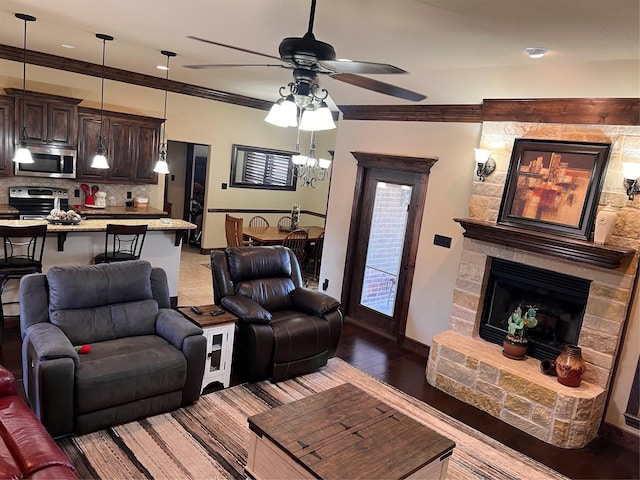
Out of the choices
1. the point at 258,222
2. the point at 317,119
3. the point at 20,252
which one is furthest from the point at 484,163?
the point at 258,222

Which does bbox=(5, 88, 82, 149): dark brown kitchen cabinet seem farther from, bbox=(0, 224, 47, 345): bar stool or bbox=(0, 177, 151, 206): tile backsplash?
bbox=(0, 224, 47, 345): bar stool

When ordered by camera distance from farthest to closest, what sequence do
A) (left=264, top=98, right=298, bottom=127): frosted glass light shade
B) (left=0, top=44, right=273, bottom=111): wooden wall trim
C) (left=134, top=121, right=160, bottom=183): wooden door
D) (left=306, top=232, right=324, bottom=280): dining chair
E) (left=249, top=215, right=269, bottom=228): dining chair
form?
1. (left=249, top=215, right=269, bottom=228): dining chair
2. (left=306, top=232, right=324, bottom=280): dining chair
3. (left=134, top=121, right=160, bottom=183): wooden door
4. (left=0, top=44, right=273, bottom=111): wooden wall trim
5. (left=264, top=98, right=298, bottom=127): frosted glass light shade

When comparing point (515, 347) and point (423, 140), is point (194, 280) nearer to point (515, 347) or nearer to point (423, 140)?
point (423, 140)

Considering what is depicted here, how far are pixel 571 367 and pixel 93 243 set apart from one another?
15.1 ft

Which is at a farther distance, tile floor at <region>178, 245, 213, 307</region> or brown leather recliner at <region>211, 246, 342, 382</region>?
tile floor at <region>178, 245, 213, 307</region>

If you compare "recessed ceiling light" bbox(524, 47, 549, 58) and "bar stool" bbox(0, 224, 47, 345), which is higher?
"recessed ceiling light" bbox(524, 47, 549, 58)

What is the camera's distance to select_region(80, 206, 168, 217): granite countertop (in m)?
6.10

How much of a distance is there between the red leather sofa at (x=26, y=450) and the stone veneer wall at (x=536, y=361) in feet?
10.2

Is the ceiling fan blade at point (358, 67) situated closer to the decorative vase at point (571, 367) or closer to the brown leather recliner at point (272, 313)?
the brown leather recliner at point (272, 313)

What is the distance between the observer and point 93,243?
15.9 ft

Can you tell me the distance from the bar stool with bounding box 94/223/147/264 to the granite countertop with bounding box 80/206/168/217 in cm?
137

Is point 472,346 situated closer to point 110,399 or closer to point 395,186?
point 395,186

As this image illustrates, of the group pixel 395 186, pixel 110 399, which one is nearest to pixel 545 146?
pixel 395 186

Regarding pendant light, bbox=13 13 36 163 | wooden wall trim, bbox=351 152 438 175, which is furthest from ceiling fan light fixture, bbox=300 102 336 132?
pendant light, bbox=13 13 36 163
